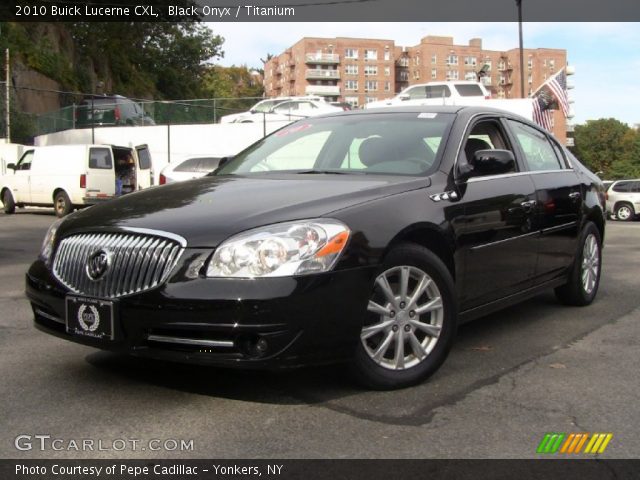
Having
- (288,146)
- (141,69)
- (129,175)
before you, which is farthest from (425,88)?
(141,69)

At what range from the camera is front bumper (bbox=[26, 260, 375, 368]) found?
3061 millimetres

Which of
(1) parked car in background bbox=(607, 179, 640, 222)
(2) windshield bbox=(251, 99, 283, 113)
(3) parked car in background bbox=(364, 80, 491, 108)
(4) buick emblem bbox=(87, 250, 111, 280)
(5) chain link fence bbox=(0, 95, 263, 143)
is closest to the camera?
(4) buick emblem bbox=(87, 250, 111, 280)

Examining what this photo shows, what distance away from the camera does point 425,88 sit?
25500 millimetres

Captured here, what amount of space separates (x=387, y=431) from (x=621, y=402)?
129 cm

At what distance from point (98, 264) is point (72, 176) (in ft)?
49.4

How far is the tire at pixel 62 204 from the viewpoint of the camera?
17422 mm

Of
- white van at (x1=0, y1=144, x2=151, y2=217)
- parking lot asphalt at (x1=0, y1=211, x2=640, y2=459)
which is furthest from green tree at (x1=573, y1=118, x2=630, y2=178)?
parking lot asphalt at (x1=0, y1=211, x2=640, y2=459)

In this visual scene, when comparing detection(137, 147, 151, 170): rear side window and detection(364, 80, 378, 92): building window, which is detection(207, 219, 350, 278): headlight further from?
detection(364, 80, 378, 92): building window

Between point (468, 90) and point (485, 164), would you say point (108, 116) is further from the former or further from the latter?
point (485, 164)

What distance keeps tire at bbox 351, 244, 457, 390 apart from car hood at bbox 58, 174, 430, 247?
0.40 metres

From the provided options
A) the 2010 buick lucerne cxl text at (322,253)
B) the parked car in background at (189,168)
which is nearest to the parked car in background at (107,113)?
the parked car in background at (189,168)

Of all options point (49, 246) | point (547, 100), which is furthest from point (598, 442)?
point (547, 100)
